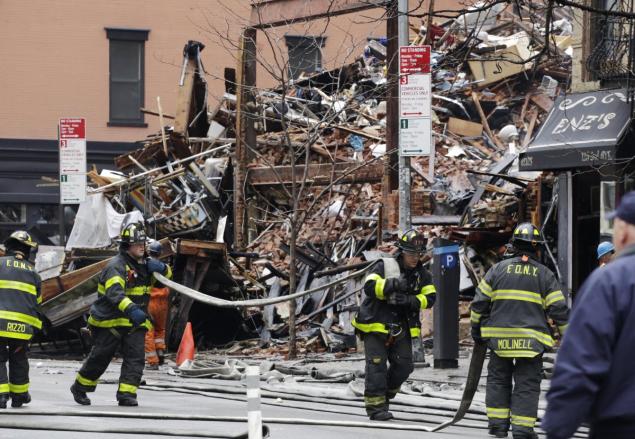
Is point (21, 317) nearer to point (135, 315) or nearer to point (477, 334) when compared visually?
point (135, 315)

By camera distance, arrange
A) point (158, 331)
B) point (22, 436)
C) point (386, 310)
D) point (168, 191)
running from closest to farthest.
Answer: point (22, 436), point (386, 310), point (158, 331), point (168, 191)

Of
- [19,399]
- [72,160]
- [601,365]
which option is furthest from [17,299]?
[601,365]

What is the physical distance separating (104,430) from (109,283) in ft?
6.95

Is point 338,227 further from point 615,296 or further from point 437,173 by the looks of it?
point 615,296

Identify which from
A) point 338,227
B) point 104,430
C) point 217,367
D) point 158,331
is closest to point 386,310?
point 104,430

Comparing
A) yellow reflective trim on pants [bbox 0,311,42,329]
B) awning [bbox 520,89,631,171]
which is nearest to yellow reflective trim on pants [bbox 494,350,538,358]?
yellow reflective trim on pants [bbox 0,311,42,329]

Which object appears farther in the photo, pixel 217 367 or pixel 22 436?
pixel 217 367

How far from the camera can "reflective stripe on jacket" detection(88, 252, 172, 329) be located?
1197 centimetres

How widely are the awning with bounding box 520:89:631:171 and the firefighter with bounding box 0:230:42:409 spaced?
751 centimetres

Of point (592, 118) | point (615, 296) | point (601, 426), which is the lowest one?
point (601, 426)

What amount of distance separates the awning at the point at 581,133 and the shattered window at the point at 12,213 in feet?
62.9

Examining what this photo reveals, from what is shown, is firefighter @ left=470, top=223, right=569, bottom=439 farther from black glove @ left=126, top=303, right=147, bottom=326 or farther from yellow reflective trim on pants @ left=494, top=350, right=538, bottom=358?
black glove @ left=126, top=303, right=147, bottom=326

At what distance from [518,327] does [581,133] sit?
778 cm

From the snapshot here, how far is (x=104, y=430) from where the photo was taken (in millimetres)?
10195
